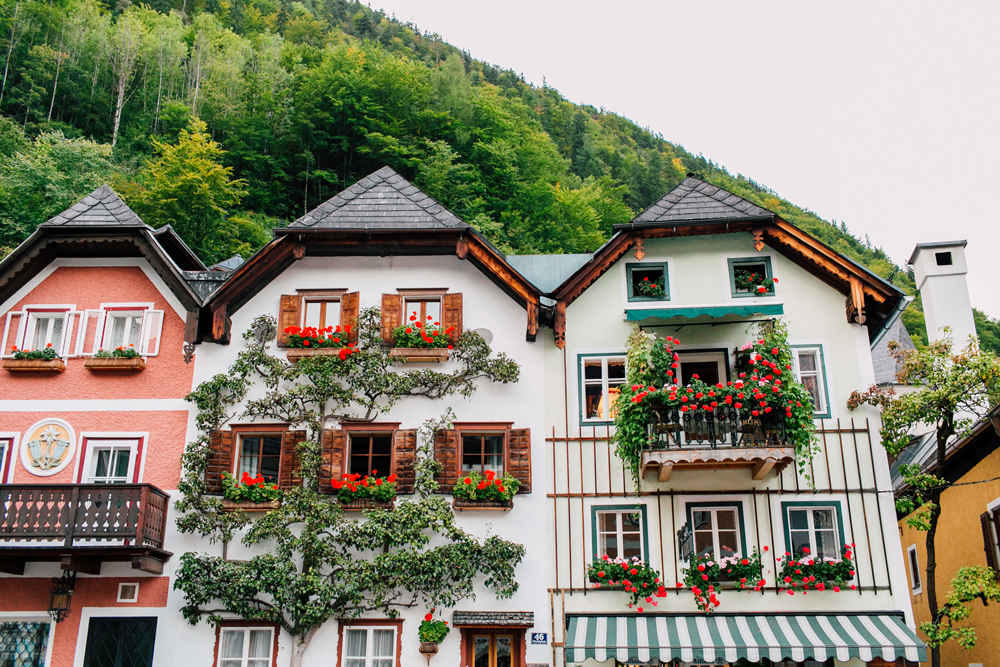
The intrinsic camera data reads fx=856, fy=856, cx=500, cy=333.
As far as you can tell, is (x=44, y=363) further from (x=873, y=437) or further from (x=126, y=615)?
(x=873, y=437)

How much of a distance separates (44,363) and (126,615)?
5.32 meters

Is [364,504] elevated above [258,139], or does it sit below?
below

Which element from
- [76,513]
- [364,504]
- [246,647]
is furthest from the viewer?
[364,504]

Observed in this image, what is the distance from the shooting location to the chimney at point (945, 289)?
20828 mm

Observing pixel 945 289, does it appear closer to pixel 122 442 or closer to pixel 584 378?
pixel 584 378

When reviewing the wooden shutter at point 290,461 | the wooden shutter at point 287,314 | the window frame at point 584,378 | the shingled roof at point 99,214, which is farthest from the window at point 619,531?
the shingled roof at point 99,214

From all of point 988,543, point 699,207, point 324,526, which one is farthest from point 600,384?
point 988,543

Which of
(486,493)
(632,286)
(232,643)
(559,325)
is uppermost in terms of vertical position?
(632,286)

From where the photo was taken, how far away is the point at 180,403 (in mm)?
17156

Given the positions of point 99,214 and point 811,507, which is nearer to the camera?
point 811,507

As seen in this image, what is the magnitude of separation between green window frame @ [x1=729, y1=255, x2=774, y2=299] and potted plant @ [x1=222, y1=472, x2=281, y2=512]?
9896mm

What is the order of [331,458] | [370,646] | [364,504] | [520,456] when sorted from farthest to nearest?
[331,458] → [520,456] → [364,504] → [370,646]

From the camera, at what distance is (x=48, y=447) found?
16.9m

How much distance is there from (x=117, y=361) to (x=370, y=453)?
545 cm
